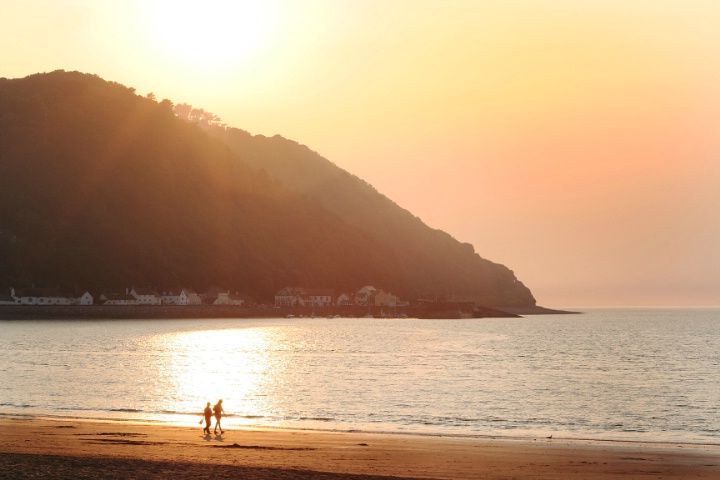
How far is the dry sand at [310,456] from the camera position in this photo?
29016 millimetres

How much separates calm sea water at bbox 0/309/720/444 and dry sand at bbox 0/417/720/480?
5.00 metres

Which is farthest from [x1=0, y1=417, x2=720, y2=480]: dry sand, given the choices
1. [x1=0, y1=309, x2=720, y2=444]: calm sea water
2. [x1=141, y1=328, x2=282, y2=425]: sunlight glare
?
[x1=141, y1=328, x2=282, y2=425]: sunlight glare

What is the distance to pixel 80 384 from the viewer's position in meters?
70.5

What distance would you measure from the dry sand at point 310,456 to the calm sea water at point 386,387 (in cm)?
500

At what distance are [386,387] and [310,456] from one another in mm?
35886

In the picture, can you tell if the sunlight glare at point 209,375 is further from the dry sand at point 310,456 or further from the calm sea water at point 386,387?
the dry sand at point 310,456

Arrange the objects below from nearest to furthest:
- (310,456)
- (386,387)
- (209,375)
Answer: (310,456) → (386,387) → (209,375)

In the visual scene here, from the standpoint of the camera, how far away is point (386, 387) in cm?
7038

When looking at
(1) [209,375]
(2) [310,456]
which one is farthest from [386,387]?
(2) [310,456]

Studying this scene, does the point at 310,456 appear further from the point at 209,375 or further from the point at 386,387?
the point at 209,375

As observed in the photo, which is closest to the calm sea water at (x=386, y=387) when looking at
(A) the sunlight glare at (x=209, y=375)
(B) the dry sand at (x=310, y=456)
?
(A) the sunlight glare at (x=209, y=375)

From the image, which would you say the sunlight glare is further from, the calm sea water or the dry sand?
the dry sand

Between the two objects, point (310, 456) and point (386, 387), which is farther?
point (386, 387)

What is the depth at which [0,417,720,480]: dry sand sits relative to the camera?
29.0 metres
